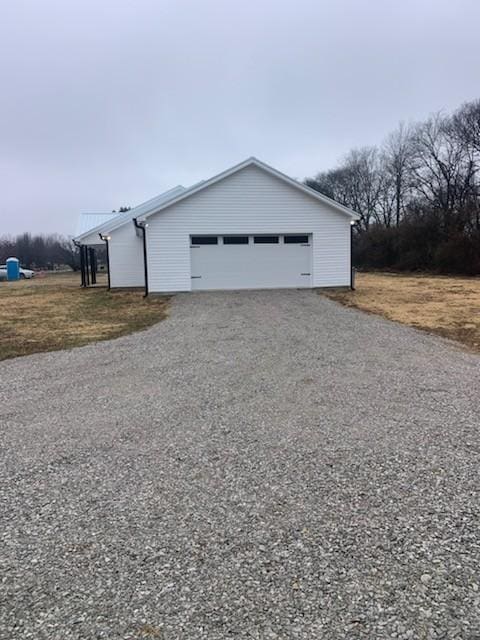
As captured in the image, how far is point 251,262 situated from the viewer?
705 inches

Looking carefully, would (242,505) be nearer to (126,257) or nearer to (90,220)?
(126,257)

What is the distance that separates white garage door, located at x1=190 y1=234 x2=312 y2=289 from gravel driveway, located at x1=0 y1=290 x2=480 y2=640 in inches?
460

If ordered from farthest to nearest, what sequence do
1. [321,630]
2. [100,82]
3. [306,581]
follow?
[100,82]
[306,581]
[321,630]

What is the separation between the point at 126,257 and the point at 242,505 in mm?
19583

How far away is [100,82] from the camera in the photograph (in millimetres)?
22844

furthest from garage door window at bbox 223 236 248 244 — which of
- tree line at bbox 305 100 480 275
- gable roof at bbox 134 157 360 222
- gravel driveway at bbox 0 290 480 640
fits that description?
tree line at bbox 305 100 480 275

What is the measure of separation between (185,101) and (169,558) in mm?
26253

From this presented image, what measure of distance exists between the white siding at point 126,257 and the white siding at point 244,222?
4.32m

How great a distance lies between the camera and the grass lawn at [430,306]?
386 inches

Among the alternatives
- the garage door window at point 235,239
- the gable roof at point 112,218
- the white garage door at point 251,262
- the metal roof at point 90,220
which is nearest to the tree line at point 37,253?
the metal roof at point 90,220

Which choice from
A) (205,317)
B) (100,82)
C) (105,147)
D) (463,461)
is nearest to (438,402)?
(463,461)

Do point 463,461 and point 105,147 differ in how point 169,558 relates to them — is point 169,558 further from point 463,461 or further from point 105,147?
point 105,147

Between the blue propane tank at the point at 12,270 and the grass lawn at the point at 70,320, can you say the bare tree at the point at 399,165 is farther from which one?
the grass lawn at the point at 70,320

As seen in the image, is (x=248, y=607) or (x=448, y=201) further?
(x=448, y=201)
